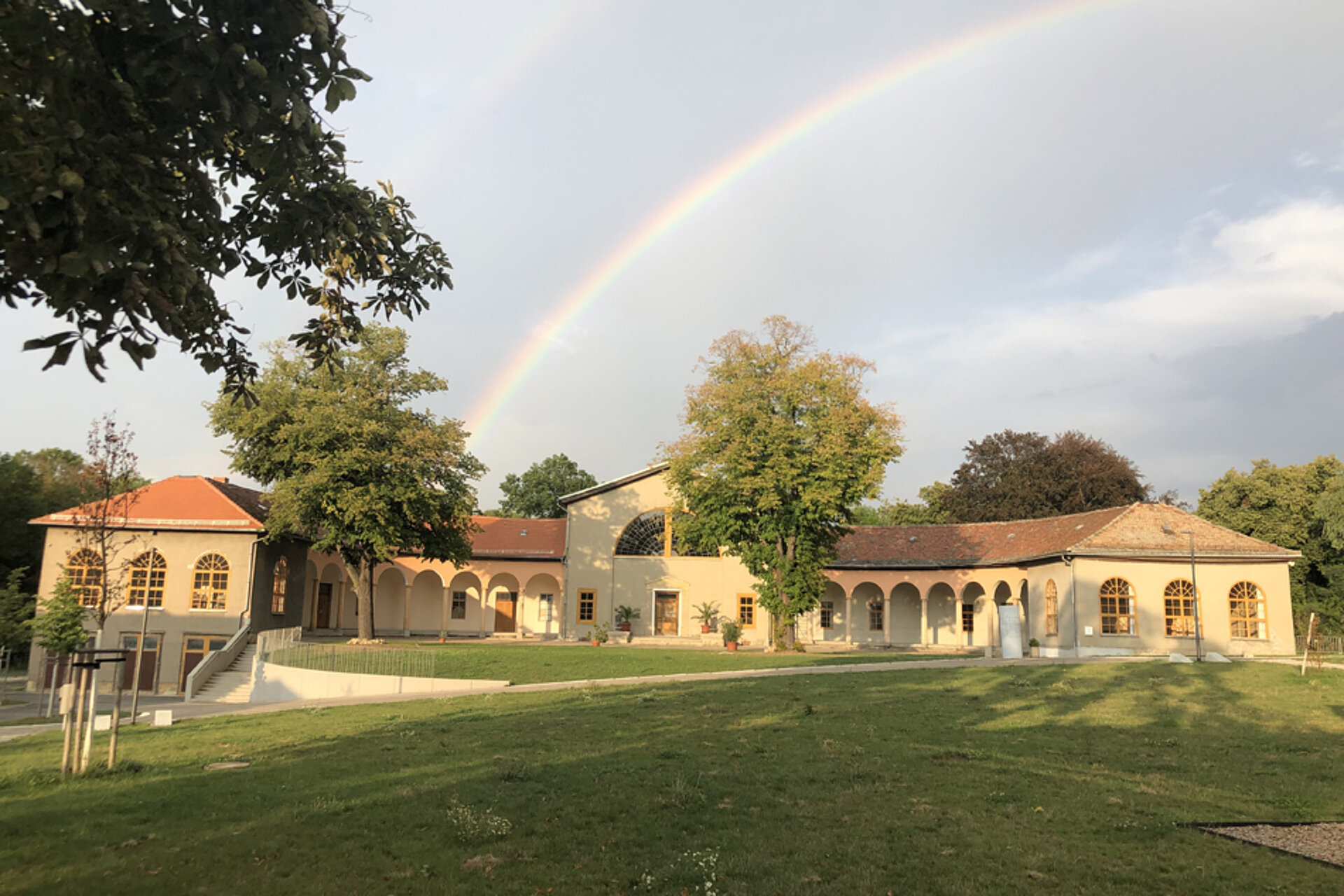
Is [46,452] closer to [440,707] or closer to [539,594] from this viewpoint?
[539,594]

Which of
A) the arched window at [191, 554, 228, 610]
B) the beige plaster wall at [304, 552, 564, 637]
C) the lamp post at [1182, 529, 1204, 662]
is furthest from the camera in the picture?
the beige plaster wall at [304, 552, 564, 637]

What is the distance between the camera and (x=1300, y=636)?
38.4m

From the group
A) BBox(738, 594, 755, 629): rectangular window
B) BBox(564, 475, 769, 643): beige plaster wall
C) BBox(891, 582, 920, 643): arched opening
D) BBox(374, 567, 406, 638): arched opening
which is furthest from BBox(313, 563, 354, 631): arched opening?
BBox(891, 582, 920, 643): arched opening

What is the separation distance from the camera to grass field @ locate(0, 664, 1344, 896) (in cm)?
609

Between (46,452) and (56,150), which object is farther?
(46,452)

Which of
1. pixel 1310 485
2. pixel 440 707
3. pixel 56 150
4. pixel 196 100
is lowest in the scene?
pixel 440 707

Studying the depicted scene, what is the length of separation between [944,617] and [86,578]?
3476 cm

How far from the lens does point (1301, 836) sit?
7.13 meters

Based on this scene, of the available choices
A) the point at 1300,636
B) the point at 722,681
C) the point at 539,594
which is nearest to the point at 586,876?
the point at 722,681

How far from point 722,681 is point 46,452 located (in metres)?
52.5

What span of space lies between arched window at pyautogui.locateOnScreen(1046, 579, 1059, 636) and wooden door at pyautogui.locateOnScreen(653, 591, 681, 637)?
15648mm

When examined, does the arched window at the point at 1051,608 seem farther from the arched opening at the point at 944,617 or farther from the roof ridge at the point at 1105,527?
the arched opening at the point at 944,617

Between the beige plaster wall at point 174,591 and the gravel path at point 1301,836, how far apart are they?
3182cm

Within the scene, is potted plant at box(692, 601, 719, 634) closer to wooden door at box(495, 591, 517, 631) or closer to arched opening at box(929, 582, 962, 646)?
wooden door at box(495, 591, 517, 631)
